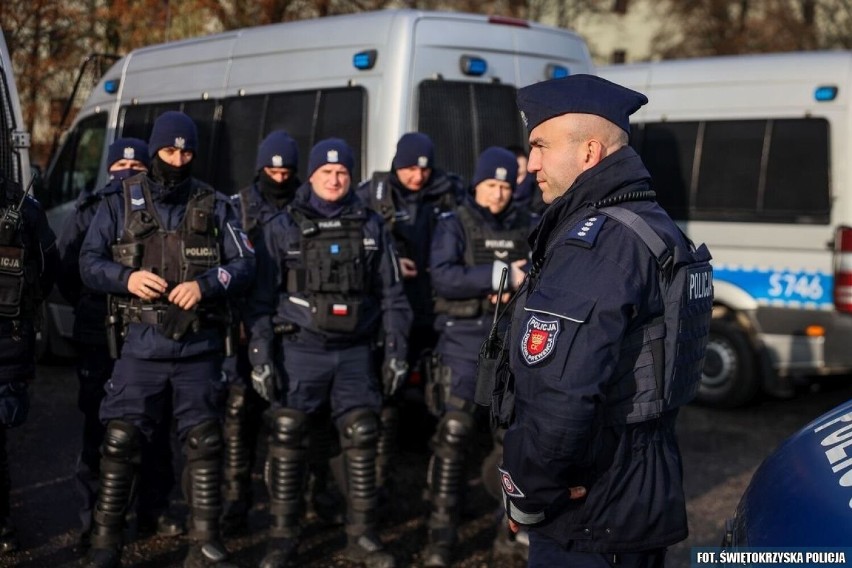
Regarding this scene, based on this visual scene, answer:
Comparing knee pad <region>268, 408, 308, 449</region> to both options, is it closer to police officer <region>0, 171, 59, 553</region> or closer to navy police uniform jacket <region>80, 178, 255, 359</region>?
navy police uniform jacket <region>80, 178, 255, 359</region>

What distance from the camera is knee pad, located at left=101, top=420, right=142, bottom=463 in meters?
4.39

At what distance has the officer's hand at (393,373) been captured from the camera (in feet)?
16.2

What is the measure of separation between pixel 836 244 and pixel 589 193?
17.6 feet

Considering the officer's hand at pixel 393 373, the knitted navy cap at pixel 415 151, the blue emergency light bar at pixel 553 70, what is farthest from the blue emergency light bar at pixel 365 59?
the officer's hand at pixel 393 373

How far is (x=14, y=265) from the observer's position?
14.3 feet

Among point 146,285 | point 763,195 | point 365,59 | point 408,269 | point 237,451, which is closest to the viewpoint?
point 146,285

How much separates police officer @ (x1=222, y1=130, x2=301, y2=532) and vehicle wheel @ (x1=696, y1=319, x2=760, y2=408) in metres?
3.88

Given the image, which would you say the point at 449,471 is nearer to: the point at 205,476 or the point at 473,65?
the point at 205,476

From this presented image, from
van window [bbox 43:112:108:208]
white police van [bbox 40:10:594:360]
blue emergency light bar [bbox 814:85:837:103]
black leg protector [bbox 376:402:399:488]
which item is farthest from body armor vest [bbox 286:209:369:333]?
blue emergency light bar [bbox 814:85:837:103]

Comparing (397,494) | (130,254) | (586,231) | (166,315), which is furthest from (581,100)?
(397,494)

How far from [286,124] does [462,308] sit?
2.38 meters

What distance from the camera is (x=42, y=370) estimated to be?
8906mm

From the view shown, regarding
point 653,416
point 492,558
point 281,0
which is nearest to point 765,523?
point 653,416

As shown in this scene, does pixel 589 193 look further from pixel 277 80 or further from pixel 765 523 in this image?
pixel 277 80
